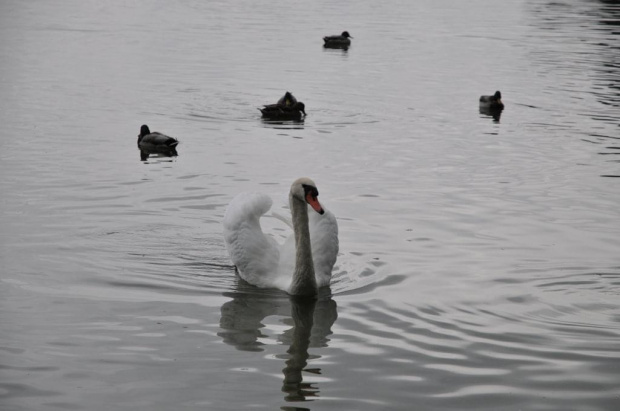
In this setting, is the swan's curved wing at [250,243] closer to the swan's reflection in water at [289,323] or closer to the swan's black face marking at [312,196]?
the swan's reflection in water at [289,323]

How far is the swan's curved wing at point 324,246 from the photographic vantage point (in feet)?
36.3

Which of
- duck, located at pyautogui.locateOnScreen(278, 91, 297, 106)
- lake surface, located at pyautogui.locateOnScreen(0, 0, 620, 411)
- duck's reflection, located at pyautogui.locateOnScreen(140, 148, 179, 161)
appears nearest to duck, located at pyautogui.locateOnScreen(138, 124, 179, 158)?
duck's reflection, located at pyautogui.locateOnScreen(140, 148, 179, 161)

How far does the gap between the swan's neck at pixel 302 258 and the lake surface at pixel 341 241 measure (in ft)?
0.70

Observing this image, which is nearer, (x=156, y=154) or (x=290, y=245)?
(x=290, y=245)

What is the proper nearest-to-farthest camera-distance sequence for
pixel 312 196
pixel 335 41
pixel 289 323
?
pixel 289 323 → pixel 312 196 → pixel 335 41

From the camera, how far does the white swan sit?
35.2 feet

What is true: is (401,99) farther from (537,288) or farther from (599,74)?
(537,288)

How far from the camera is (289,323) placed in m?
10.1

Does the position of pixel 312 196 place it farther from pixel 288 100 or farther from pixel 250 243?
pixel 288 100

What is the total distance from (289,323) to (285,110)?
500 inches

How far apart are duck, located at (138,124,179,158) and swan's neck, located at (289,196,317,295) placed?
27.5 feet

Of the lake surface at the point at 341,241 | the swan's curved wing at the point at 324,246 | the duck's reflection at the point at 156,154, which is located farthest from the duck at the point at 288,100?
the swan's curved wing at the point at 324,246

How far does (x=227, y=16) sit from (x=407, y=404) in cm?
4779

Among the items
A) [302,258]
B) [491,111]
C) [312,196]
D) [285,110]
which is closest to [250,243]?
[302,258]
